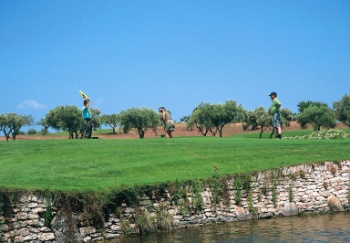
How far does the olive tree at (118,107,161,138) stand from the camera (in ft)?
312

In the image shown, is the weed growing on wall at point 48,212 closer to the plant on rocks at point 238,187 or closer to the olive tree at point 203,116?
the plant on rocks at point 238,187

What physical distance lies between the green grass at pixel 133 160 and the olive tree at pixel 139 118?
65727 mm

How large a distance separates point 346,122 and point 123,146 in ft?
302

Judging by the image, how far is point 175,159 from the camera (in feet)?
76.2

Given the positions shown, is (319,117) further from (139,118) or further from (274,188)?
(274,188)

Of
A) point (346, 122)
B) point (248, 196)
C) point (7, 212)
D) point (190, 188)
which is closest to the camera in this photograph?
point (7, 212)

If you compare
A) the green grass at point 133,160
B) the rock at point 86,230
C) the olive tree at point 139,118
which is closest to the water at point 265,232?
the rock at point 86,230

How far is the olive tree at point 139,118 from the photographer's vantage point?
9506cm

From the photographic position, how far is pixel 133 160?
74.9 feet

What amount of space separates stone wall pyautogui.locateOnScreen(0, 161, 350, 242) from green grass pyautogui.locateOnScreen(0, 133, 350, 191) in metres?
0.66

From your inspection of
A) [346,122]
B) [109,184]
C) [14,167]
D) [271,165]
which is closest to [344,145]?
[271,165]

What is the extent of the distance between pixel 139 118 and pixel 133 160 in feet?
238

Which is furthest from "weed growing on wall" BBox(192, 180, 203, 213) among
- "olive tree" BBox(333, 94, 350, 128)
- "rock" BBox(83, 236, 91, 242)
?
"olive tree" BBox(333, 94, 350, 128)

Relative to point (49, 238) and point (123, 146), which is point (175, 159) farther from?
point (49, 238)
